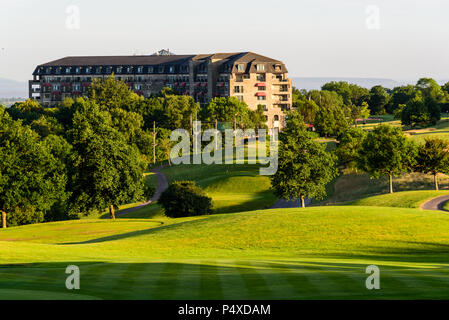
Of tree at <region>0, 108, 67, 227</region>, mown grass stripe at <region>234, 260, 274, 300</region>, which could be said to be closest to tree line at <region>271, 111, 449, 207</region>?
tree at <region>0, 108, 67, 227</region>

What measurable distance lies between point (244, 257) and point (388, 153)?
5928 cm

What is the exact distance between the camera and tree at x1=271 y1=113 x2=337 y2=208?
Result: 255ft

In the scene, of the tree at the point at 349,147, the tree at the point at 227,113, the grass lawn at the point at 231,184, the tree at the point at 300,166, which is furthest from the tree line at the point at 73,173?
the tree at the point at 227,113

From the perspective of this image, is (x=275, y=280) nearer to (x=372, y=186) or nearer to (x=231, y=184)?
(x=372, y=186)

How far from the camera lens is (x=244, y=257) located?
3750cm

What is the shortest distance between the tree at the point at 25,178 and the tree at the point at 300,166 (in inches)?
1230

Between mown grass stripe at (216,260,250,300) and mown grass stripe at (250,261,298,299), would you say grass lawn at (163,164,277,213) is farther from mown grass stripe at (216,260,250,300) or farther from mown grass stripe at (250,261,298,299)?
mown grass stripe at (216,260,250,300)

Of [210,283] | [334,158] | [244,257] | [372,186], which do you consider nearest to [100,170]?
[334,158]

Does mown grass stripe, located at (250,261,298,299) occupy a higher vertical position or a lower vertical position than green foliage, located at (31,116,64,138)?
lower

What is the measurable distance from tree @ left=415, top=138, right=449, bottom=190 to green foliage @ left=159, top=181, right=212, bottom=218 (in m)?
37.1

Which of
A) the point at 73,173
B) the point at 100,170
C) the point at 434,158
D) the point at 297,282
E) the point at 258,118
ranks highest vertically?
the point at 258,118

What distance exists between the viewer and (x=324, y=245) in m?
43.2

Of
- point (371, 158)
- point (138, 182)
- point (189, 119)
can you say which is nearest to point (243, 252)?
point (138, 182)
